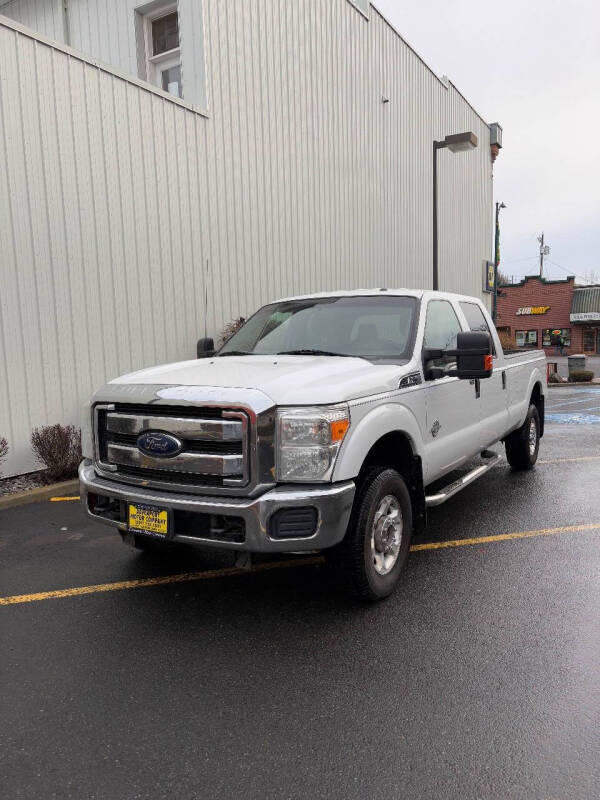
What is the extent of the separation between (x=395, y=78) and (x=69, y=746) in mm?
17575

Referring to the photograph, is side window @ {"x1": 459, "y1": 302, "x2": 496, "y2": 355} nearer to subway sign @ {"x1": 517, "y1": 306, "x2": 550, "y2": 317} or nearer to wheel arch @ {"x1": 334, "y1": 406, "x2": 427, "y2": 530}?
wheel arch @ {"x1": 334, "y1": 406, "x2": 427, "y2": 530}

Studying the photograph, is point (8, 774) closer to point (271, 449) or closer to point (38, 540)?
point (271, 449)

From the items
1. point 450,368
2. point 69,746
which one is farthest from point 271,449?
point 450,368

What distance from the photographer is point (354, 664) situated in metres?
3.25

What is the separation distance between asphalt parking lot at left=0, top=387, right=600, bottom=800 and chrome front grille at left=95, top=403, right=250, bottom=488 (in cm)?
92

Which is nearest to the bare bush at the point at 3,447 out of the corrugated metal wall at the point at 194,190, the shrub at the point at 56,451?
the corrugated metal wall at the point at 194,190

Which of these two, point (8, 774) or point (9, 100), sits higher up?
point (9, 100)

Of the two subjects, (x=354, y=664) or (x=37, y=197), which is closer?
(x=354, y=664)

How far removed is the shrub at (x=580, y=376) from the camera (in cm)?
2378

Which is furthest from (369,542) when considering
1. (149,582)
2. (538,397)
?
(538,397)

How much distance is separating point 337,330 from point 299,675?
8.74 feet

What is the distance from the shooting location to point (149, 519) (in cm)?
361

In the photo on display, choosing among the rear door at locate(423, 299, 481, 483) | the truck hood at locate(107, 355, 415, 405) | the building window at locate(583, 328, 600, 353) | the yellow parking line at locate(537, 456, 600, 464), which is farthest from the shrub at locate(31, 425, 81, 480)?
the building window at locate(583, 328, 600, 353)

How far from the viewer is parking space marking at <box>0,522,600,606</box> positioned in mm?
4195
